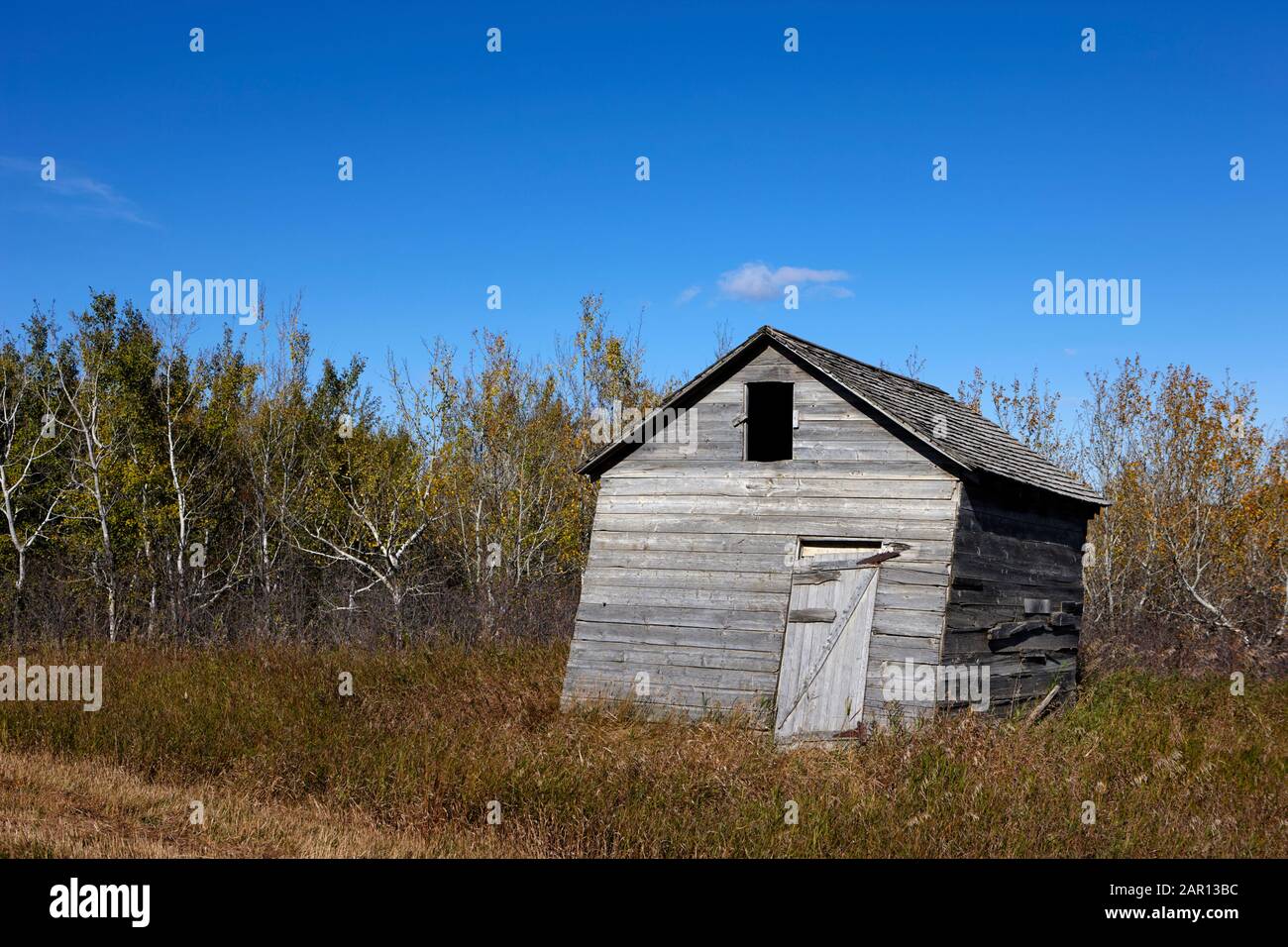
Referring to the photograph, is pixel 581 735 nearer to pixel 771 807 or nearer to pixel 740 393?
pixel 771 807

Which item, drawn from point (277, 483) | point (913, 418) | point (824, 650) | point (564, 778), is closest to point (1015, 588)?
point (913, 418)

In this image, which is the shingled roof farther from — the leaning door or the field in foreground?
the field in foreground

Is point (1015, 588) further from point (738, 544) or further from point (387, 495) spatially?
point (387, 495)

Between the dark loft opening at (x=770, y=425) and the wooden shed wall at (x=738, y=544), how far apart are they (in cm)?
238

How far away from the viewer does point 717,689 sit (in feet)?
40.7

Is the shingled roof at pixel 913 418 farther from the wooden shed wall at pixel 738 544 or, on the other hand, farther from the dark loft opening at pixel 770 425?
the dark loft opening at pixel 770 425

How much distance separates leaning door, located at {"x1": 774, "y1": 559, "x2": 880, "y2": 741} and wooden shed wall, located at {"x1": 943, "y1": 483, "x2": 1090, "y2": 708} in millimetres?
1020

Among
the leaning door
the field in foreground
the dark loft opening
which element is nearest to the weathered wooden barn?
the leaning door

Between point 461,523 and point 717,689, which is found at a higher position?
point 461,523

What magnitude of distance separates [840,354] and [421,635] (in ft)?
29.1

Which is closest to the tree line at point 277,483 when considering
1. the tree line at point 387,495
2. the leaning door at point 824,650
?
the tree line at point 387,495

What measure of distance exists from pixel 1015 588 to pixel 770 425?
475 cm
